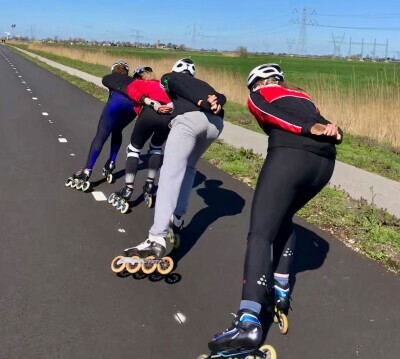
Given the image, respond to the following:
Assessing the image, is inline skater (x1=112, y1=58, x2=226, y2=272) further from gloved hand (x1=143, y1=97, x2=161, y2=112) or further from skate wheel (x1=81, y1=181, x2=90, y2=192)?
skate wheel (x1=81, y1=181, x2=90, y2=192)

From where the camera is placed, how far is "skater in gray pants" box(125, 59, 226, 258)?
4.08m

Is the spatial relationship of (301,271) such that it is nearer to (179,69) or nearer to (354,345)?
(354,345)

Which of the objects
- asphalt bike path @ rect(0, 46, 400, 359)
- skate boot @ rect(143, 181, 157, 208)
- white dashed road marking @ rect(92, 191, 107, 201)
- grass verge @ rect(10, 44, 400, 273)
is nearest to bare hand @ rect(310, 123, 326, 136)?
asphalt bike path @ rect(0, 46, 400, 359)

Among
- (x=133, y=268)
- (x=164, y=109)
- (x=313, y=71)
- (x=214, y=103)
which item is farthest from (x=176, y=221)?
(x=313, y=71)

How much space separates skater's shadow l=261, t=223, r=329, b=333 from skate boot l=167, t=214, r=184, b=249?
120 cm

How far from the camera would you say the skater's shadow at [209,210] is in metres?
5.09

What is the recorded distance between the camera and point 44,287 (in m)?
3.89

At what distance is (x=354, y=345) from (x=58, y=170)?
5.94 meters

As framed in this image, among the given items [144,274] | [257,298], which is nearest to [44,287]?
[144,274]

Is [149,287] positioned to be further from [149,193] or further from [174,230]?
[149,193]

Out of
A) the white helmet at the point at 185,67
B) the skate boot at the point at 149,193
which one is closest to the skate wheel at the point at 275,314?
the white helmet at the point at 185,67

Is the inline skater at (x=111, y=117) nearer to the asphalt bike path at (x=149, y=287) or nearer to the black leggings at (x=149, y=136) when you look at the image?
the asphalt bike path at (x=149, y=287)

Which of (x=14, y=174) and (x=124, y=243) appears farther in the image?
(x=14, y=174)

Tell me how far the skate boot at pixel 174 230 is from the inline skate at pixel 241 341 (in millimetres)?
1989
